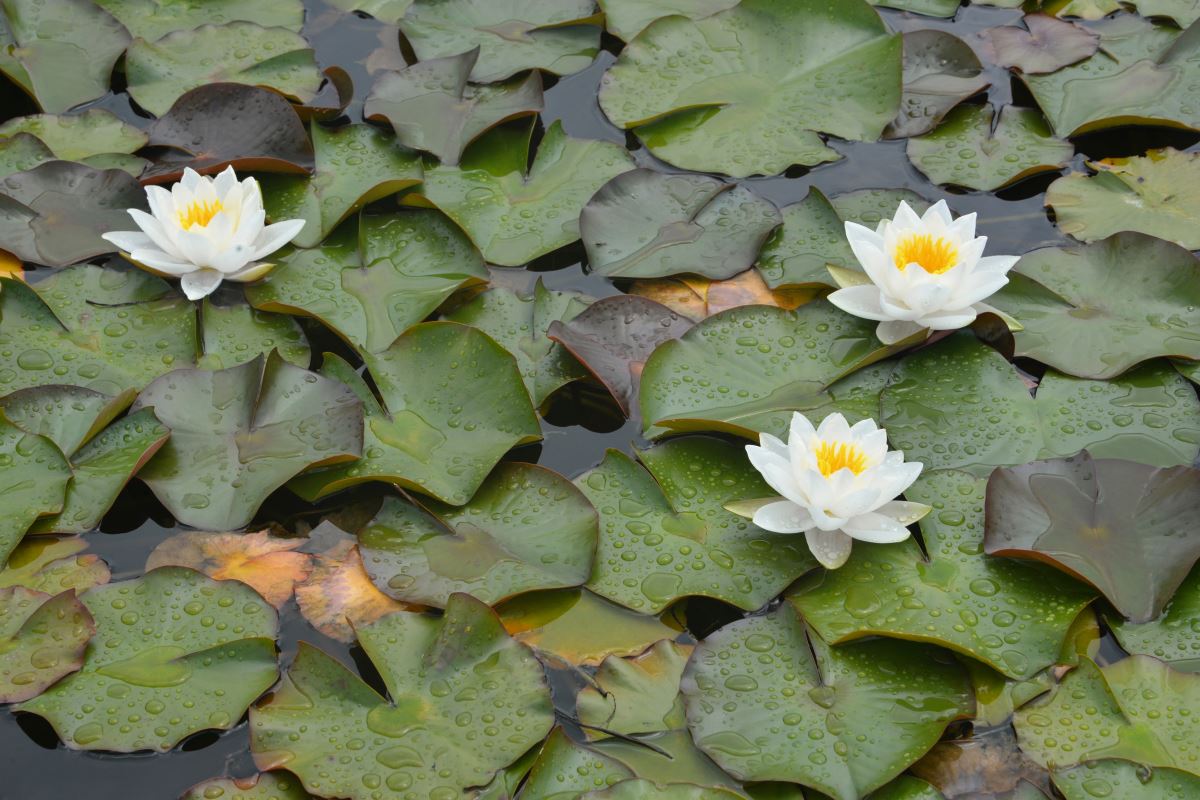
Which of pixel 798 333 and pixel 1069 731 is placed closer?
pixel 1069 731

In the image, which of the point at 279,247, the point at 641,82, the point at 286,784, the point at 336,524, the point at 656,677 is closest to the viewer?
the point at 286,784


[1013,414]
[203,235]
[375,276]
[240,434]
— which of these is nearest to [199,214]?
[203,235]

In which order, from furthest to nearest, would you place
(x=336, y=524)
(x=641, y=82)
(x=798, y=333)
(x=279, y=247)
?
(x=641, y=82), (x=279, y=247), (x=798, y=333), (x=336, y=524)

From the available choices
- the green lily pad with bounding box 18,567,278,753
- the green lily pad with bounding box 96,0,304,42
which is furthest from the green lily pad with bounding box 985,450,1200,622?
the green lily pad with bounding box 96,0,304,42

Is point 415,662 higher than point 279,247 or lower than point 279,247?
lower

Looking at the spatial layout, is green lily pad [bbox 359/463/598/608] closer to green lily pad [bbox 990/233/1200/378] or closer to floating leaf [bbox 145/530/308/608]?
floating leaf [bbox 145/530/308/608]

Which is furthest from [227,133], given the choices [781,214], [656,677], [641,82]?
[656,677]

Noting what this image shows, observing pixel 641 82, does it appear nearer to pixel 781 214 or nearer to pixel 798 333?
pixel 781 214

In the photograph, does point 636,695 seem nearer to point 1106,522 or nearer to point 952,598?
point 952,598
